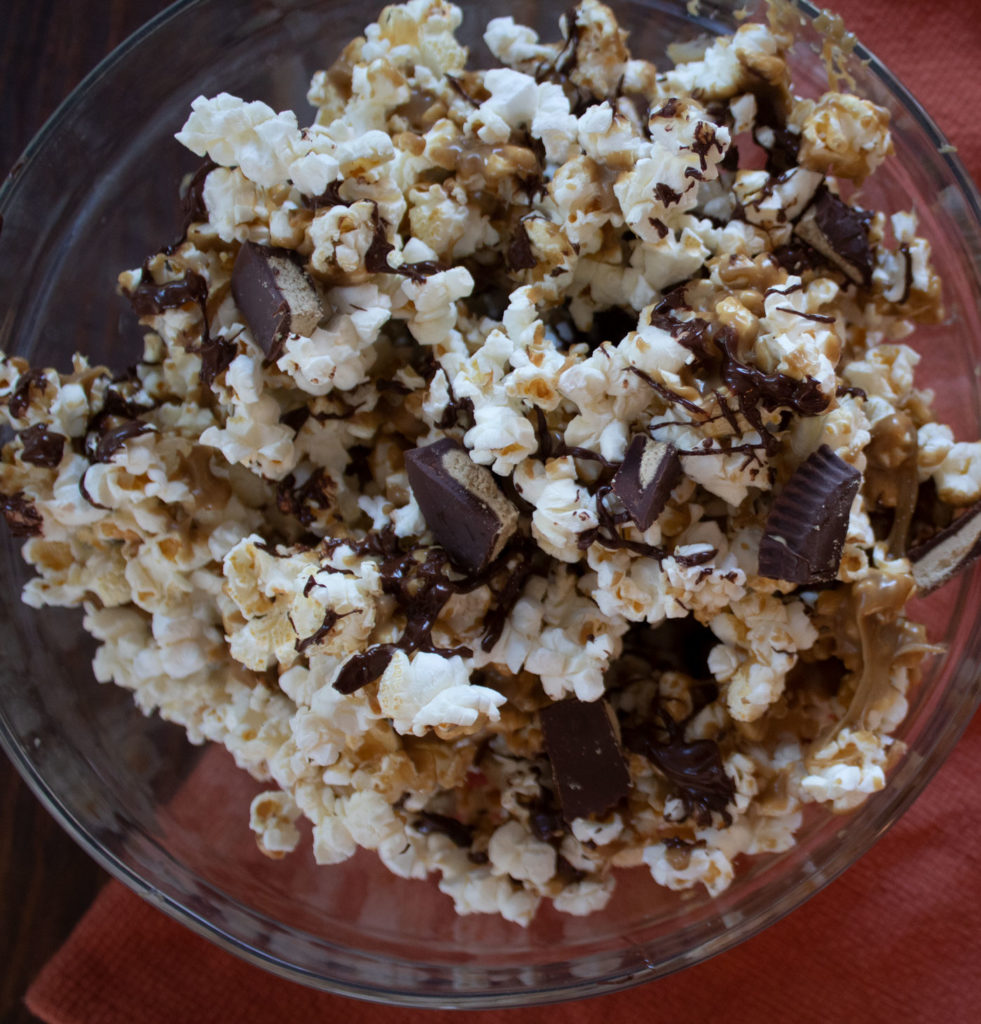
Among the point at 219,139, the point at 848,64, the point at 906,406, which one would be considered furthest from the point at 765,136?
the point at 219,139

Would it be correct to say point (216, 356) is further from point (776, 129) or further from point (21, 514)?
point (776, 129)

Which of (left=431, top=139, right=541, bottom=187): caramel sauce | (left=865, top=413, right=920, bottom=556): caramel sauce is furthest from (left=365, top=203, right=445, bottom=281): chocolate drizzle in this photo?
(left=865, top=413, right=920, bottom=556): caramel sauce

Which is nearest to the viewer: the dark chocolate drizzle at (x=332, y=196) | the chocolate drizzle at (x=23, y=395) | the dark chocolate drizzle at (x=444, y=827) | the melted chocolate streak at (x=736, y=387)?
the melted chocolate streak at (x=736, y=387)

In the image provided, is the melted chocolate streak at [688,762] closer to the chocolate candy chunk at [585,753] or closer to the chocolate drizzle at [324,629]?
the chocolate candy chunk at [585,753]

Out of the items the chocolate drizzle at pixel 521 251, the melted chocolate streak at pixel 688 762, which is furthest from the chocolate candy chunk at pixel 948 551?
the chocolate drizzle at pixel 521 251

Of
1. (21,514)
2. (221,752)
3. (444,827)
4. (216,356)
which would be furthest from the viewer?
(221,752)

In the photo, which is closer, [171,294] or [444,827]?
[171,294]

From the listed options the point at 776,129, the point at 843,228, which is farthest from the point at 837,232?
the point at 776,129
